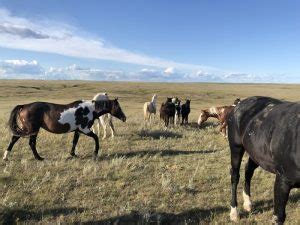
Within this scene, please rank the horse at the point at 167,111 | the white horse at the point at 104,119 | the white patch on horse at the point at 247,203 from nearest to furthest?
the white patch on horse at the point at 247,203
the white horse at the point at 104,119
the horse at the point at 167,111

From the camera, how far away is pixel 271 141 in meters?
6.47

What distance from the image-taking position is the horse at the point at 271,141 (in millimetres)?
6031

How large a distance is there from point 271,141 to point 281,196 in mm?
889

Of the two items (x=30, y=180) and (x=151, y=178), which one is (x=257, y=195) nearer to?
(x=151, y=178)

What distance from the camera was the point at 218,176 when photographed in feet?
34.2

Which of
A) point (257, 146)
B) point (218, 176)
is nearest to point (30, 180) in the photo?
point (218, 176)

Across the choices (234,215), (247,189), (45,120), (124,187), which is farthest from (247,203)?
(45,120)

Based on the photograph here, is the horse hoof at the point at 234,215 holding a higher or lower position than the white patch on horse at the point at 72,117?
lower

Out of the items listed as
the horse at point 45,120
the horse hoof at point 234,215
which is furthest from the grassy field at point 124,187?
the horse at point 45,120

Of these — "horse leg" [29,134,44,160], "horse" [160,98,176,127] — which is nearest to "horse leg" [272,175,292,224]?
"horse leg" [29,134,44,160]

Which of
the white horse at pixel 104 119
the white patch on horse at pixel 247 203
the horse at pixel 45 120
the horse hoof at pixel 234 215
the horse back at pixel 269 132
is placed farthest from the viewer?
the white horse at pixel 104 119

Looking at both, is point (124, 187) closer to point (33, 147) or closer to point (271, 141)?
point (33, 147)

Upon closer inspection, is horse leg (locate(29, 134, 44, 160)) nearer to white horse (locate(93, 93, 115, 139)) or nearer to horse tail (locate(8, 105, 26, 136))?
horse tail (locate(8, 105, 26, 136))

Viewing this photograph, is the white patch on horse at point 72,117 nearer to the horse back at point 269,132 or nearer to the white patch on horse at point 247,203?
the horse back at point 269,132
